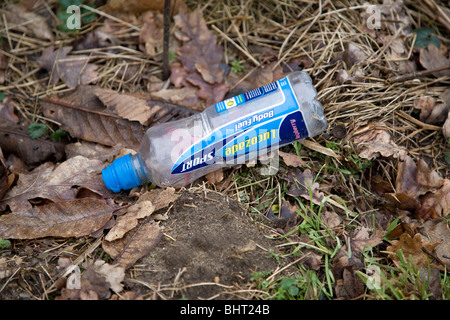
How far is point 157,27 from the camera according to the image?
310 centimetres

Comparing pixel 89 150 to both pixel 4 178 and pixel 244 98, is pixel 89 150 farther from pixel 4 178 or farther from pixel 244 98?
pixel 244 98

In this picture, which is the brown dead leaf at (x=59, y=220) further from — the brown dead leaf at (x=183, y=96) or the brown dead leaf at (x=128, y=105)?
the brown dead leaf at (x=183, y=96)

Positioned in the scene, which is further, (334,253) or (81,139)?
(81,139)

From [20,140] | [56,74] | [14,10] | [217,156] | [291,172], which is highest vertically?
[14,10]

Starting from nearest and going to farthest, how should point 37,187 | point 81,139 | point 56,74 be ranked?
point 37,187
point 81,139
point 56,74

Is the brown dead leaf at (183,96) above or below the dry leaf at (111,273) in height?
above

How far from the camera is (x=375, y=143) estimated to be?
96.3 inches

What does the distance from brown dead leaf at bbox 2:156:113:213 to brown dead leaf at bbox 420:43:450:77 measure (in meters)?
2.31

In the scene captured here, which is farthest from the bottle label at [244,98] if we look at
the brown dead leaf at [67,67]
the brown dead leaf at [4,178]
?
the brown dead leaf at [4,178]

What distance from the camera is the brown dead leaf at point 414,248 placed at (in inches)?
81.0

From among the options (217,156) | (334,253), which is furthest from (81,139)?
(334,253)

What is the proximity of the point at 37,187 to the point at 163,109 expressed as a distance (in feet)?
3.10

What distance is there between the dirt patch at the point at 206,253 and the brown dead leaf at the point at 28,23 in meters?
1.89

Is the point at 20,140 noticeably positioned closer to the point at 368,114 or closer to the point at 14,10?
the point at 14,10
